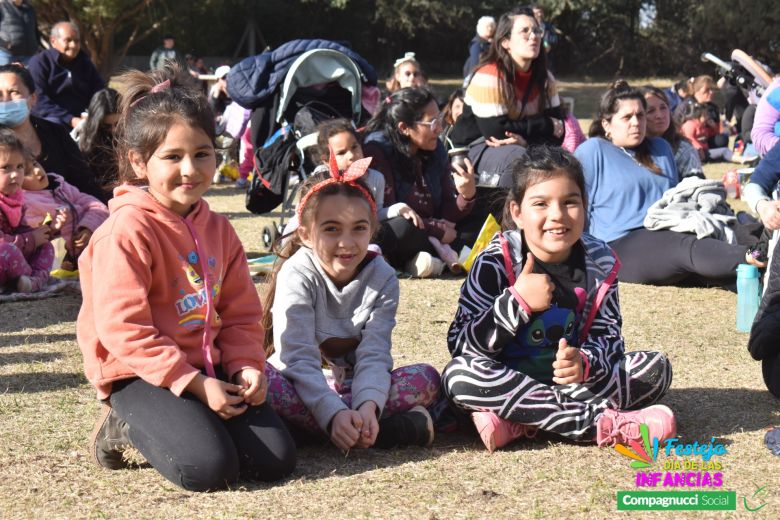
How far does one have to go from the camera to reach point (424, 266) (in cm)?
643

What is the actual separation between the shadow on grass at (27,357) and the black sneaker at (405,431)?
1825 mm

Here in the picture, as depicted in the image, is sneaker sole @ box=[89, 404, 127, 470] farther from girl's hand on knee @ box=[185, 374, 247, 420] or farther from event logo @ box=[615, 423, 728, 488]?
event logo @ box=[615, 423, 728, 488]

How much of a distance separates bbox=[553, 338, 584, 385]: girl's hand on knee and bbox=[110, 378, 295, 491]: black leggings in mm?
860

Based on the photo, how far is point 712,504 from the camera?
280cm

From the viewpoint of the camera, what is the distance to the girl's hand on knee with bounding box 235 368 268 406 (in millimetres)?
3078

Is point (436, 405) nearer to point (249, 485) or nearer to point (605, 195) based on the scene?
point (249, 485)

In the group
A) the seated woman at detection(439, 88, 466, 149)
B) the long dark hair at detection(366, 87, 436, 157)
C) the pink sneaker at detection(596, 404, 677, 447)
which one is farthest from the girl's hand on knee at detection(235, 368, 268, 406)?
the seated woman at detection(439, 88, 466, 149)

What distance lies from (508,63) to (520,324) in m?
4.18

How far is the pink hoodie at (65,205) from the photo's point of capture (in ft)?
19.2

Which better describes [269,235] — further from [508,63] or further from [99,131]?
[508,63]

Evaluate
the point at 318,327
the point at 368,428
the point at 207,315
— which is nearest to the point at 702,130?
the point at 318,327

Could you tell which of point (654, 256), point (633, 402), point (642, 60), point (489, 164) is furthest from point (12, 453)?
point (642, 60)

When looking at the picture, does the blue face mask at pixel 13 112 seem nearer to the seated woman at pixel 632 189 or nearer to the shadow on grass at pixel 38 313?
the shadow on grass at pixel 38 313

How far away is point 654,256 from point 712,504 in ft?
11.3
